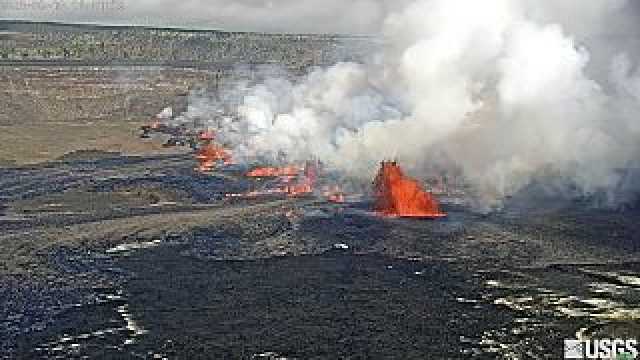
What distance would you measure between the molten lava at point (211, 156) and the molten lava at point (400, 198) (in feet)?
118

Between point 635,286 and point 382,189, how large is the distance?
34014mm

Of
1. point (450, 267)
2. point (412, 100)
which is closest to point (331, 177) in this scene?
point (412, 100)

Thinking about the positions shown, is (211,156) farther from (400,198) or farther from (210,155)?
(400,198)

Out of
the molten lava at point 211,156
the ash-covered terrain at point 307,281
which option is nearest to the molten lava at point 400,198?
the ash-covered terrain at point 307,281

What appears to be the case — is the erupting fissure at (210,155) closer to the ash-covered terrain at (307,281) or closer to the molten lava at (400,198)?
the ash-covered terrain at (307,281)

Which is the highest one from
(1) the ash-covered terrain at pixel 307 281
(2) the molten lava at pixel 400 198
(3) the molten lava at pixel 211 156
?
(3) the molten lava at pixel 211 156

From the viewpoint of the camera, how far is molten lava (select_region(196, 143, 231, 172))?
117 m

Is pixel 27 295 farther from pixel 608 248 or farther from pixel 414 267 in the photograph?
pixel 608 248

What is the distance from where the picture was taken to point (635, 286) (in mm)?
50656

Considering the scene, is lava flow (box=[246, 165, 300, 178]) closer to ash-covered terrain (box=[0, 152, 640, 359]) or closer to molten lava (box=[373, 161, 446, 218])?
ash-covered terrain (box=[0, 152, 640, 359])

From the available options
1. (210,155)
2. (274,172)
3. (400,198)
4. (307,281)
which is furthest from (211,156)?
(307,281)

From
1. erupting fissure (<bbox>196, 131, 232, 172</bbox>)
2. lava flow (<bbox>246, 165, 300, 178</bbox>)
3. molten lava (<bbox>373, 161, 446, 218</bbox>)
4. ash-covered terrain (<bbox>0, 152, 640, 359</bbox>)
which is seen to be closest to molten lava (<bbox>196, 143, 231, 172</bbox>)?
erupting fissure (<bbox>196, 131, 232, 172</bbox>)

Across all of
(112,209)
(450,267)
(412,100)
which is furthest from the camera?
(412,100)

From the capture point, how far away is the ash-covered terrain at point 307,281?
42.5m
